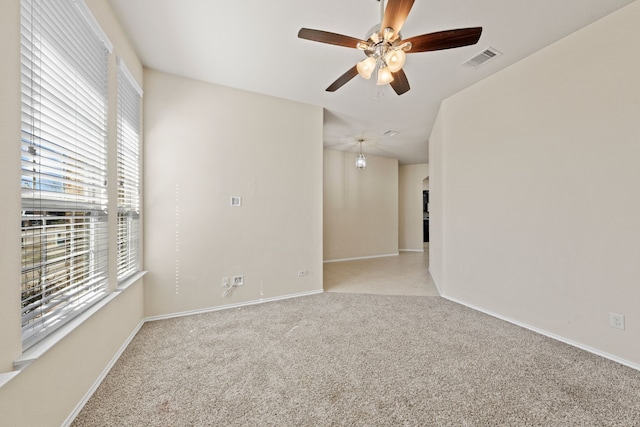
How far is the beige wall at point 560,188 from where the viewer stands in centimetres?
193

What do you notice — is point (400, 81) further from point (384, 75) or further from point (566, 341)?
point (566, 341)

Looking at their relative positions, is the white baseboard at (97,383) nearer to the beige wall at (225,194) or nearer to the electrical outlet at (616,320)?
the beige wall at (225,194)

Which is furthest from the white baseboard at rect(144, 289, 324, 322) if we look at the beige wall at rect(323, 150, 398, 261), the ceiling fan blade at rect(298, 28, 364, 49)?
the ceiling fan blade at rect(298, 28, 364, 49)

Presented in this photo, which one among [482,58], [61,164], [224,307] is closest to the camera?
[61,164]

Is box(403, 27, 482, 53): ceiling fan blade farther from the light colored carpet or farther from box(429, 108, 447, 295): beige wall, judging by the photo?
the light colored carpet

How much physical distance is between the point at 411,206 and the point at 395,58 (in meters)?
6.41

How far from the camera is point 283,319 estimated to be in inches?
108

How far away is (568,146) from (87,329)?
4.14 meters

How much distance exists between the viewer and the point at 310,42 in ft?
7.44

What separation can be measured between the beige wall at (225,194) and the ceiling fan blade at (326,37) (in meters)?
1.77

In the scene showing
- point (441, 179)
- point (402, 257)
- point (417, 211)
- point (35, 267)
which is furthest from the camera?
point (417, 211)

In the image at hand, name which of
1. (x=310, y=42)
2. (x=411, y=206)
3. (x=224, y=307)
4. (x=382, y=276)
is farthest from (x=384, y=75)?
(x=411, y=206)

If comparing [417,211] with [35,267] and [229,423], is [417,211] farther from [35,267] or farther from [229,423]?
[35,267]

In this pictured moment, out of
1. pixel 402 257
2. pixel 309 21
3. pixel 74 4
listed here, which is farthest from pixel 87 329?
pixel 402 257
